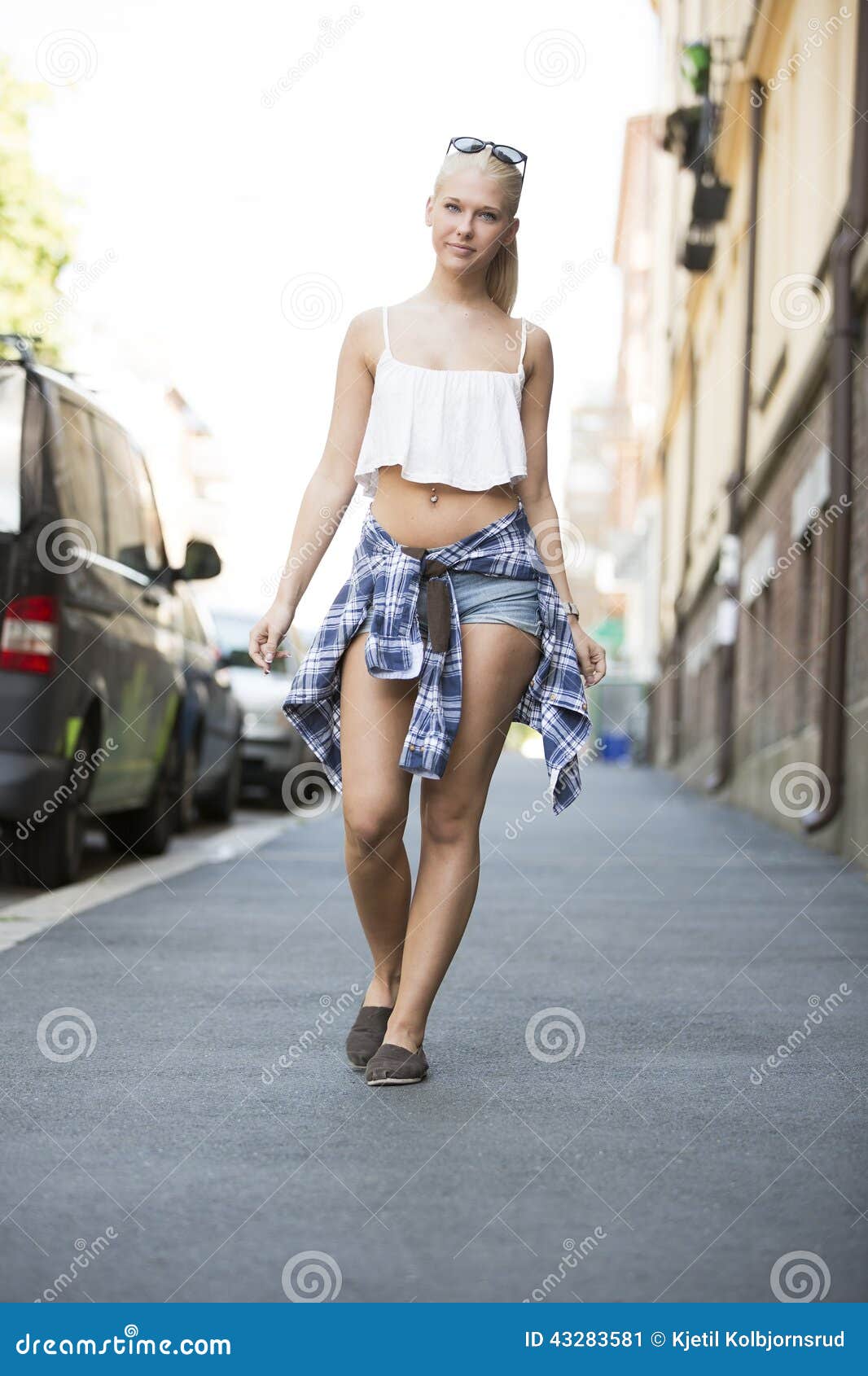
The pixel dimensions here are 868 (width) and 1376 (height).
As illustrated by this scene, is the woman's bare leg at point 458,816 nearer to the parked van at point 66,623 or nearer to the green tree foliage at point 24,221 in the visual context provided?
the parked van at point 66,623

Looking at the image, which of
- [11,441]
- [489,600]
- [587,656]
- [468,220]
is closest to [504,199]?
[468,220]

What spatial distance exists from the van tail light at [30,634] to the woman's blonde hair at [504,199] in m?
3.39

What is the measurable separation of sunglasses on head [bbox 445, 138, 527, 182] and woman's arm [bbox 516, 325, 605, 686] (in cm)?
38

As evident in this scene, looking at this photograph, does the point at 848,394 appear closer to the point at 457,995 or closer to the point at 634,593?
the point at 457,995

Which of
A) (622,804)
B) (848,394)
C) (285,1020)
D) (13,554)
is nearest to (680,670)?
(622,804)

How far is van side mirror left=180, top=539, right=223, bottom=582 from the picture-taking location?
369 inches

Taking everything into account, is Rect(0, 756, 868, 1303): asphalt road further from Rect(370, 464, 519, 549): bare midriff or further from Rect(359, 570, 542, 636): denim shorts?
Rect(370, 464, 519, 549): bare midriff

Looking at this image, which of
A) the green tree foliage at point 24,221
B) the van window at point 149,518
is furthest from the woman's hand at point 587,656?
the green tree foliage at point 24,221

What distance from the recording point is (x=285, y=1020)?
185 inches

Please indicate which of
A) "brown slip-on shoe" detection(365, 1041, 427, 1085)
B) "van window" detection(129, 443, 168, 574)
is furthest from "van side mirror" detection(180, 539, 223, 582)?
"brown slip-on shoe" detection(365, 1041, 427, 1085)

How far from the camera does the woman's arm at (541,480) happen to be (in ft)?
13.4

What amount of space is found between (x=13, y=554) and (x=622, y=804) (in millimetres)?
11425

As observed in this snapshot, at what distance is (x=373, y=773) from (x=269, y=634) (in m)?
0.39

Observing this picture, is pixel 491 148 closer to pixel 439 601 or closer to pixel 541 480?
pixel 541 480
